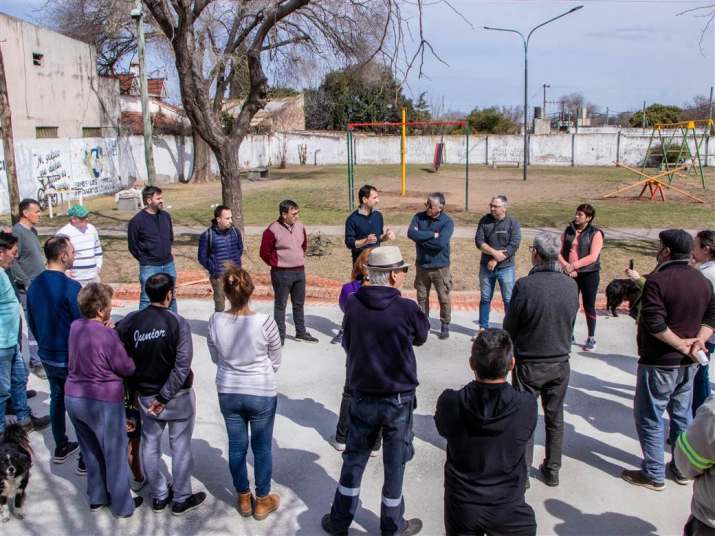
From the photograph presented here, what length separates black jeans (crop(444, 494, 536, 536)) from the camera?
2.78m

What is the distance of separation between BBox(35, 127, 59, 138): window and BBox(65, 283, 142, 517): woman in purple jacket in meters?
21.8

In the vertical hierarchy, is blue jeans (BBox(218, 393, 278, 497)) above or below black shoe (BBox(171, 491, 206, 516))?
above

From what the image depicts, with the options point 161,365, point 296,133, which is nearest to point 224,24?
point 161,365

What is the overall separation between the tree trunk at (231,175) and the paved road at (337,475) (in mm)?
5532

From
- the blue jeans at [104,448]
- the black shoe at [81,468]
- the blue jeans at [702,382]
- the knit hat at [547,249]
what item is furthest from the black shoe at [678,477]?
the black shoe at [81,468]

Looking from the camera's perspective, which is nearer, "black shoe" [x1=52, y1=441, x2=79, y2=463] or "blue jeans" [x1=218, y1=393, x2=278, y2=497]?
"blue jeans" [x1=218, y1=393, x2=278, y2=497]

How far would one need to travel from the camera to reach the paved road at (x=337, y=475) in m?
3.96

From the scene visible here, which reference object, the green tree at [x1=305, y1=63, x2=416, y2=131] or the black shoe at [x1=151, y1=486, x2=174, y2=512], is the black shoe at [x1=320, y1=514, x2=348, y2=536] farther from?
the green tree at [x1=305, y1=63, x2=416, y2=131]

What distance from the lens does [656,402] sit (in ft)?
14.0

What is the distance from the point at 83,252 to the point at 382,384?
14.4 feet

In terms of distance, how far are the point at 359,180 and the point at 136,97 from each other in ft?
42.6

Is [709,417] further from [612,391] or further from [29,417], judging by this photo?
[29,417]

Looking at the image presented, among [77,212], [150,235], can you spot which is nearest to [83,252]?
[77,212]

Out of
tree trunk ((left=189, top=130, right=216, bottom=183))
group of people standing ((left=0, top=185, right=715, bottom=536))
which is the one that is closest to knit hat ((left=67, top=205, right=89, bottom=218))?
group of people standing ((left=0, top=185, right=715, bottom=536))
